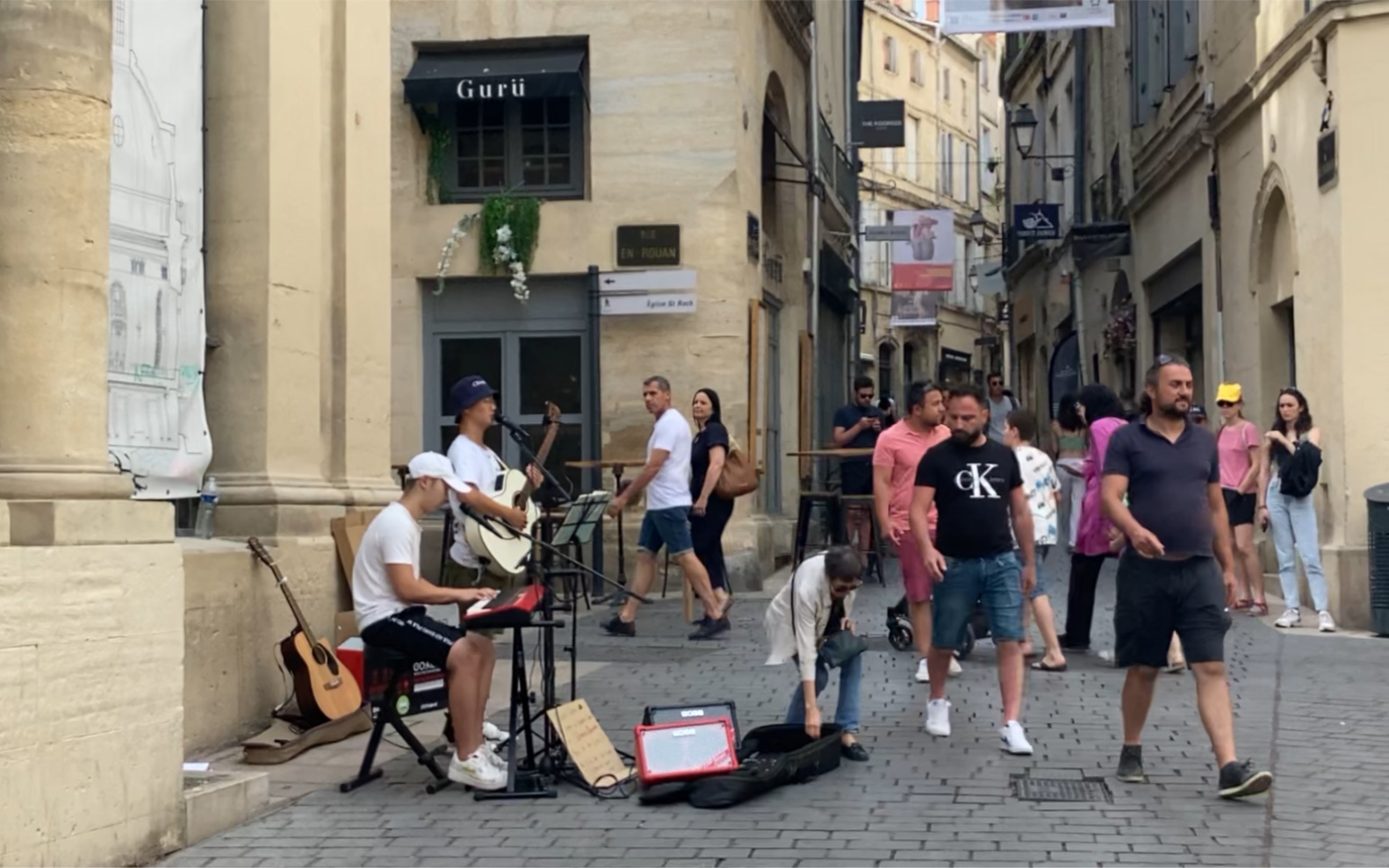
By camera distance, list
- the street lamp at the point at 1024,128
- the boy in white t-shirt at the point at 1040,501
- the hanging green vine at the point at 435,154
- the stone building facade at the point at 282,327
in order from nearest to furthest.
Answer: the stone building facade at the point at 282,327 < the boy in white t-shirt at the point at 1040,501 < the hanging green vine at the point at 435,154 < the street lamp at the point at 1024,128

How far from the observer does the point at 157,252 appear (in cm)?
870

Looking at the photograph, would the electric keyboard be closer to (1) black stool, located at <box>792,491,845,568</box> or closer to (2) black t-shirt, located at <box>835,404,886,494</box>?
(1) black stool, located at <box>792,491,845,568</box>

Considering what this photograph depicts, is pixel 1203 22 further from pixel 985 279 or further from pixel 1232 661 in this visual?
pixel 985 279

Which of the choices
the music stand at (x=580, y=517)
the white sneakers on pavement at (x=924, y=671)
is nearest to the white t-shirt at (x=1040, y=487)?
the white sneakers on pavement at (x=924, y=671)

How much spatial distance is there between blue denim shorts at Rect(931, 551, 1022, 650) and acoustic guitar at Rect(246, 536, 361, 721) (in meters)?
2.99

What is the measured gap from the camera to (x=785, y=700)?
31.7 feet

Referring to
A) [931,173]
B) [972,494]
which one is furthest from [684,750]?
[931,173]

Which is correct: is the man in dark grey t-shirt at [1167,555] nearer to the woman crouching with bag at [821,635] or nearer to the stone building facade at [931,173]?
the woman crouching with bag at [821,635]

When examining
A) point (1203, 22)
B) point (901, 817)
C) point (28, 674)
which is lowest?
point (901, 817)

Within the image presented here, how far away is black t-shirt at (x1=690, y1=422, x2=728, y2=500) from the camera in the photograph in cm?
1313

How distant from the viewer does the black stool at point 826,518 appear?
15.5 metres

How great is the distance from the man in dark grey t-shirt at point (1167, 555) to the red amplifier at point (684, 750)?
173 cm

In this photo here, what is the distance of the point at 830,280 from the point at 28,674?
66.4 ft

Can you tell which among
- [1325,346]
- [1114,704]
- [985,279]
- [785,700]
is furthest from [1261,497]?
[985,279]
